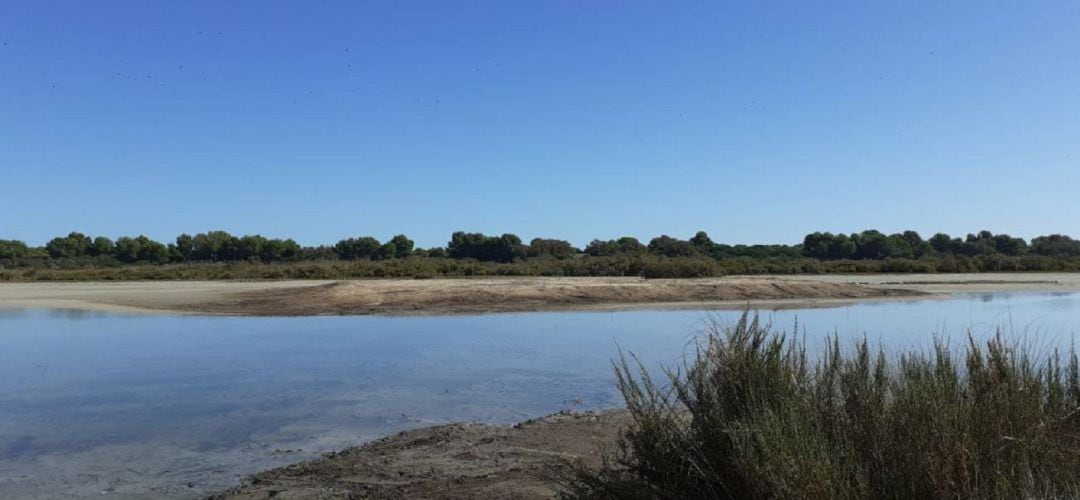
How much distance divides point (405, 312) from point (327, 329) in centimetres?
508

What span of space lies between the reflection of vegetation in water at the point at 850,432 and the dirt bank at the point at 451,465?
1122 mm

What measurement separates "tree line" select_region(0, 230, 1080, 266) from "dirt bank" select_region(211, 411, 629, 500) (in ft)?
223

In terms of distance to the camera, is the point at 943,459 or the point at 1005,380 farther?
the point at 1005,380

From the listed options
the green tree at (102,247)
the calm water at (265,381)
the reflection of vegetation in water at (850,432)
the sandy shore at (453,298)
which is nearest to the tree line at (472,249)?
the green tree at (102,247)

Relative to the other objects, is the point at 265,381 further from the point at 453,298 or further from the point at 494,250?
the point at 494,250

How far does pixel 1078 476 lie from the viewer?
3.62 meters

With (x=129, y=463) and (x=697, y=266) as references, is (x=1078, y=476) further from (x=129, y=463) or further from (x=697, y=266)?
(x=697, y=266)

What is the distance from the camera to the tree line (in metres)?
78.4

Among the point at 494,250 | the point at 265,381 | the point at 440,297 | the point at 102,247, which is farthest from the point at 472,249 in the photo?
the point at 265,381

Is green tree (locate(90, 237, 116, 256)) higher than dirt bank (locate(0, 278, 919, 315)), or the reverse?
green tree (locate(90, 237, 116, 256))

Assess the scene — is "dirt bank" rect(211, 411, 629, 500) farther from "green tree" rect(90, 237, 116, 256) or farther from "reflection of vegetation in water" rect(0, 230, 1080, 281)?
"green tree" rect(90, 237, 116, 256)

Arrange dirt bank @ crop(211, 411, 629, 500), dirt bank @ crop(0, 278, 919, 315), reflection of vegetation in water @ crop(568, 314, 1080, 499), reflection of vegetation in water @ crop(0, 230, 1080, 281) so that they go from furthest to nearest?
reflection of vegetation in water @ crop(0, 230, 1080, 281) < dirt bank @ crop(0, 278, 919, 315) < dirt bank @ crop(211, 411, 629, 500) < reflection of vegetation in water @ crop(568, 314, 1080, 499)

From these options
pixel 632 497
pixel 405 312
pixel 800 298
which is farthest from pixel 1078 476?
pixel 800 298

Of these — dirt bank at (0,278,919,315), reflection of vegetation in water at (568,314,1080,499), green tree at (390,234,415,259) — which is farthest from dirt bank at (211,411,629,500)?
green tree at (390,234,415,259)
